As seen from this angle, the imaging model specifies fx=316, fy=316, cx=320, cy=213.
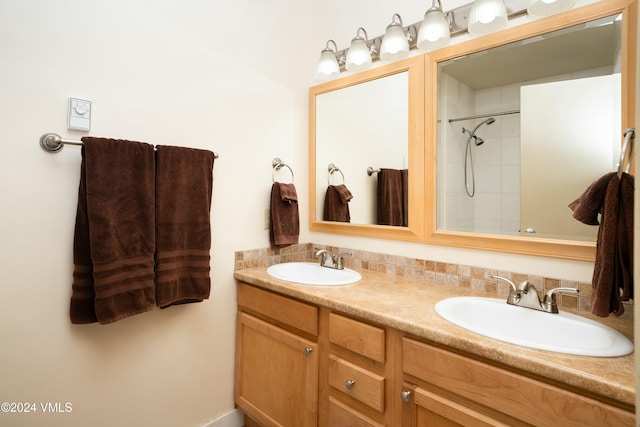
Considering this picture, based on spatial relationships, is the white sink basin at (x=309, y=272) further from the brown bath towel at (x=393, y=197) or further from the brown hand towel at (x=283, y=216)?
the brown bath towel at (x=393, y=197)

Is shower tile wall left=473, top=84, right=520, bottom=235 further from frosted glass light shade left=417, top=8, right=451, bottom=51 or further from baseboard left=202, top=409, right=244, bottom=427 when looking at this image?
baseboard left=202, top=409, right=244, bottom=427

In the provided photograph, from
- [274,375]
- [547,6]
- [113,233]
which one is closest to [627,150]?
[547,6]

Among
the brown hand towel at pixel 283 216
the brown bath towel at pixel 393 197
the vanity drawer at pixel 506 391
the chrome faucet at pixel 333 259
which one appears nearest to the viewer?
the vanity drawer at pixel 506 391

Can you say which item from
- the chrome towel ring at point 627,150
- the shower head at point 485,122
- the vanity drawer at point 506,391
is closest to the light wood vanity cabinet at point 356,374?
the vanity drawer at point 506,391

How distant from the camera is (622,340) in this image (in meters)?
0.87

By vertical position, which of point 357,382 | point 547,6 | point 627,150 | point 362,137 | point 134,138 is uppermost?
point 547,6

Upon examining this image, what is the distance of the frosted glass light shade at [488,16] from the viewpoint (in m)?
1.22

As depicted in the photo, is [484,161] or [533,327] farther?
[484,161]

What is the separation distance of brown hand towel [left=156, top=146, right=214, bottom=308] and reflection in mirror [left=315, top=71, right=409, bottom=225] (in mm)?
748

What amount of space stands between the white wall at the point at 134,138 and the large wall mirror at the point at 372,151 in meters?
0.25

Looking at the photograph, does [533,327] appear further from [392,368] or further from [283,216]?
[283,216]

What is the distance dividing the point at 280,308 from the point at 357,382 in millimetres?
465

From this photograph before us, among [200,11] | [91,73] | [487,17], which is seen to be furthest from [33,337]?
[487,17]

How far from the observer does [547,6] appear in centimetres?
112
